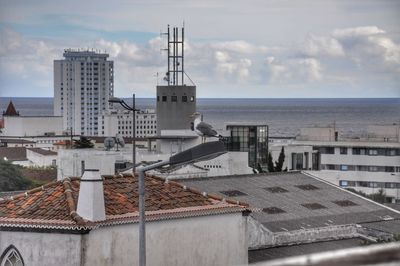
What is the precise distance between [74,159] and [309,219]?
683 inches

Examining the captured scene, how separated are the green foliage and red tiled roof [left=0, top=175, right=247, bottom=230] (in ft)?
87.6

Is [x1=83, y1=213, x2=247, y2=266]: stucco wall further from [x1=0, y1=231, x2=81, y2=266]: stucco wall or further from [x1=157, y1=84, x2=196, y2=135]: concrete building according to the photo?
[x1=157, y1=84, x2=196, y2=135]: concrete building

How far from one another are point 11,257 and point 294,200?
1035 cm

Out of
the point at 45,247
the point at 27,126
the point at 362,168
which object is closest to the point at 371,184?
the point at 362,168

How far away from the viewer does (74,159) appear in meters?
33.8

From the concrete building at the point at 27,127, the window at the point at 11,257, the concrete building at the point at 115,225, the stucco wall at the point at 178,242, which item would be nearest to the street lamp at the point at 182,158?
the concrete building at the point at 115,225

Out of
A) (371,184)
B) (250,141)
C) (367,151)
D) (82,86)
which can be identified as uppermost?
(82,86)

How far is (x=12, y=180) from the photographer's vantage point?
128 feet

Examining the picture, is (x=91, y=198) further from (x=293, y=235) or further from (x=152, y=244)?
(x=293, y=235)

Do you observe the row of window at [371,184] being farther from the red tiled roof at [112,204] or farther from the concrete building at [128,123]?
the concrete building at [128,123]

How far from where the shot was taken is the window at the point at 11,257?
9.45 metres

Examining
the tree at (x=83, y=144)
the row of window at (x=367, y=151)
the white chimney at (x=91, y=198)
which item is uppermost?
the white chimney at (x=91, y=198)

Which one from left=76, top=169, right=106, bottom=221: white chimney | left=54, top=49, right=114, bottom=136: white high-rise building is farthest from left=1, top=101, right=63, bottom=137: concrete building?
left=76, top=169, right=106, bottom=221: white chimney

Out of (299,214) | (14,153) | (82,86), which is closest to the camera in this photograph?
(299,214)
